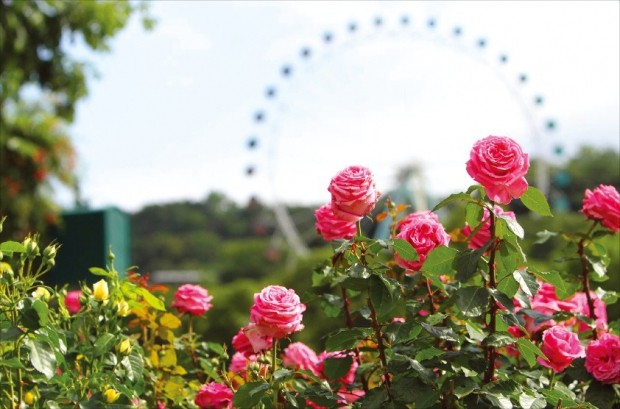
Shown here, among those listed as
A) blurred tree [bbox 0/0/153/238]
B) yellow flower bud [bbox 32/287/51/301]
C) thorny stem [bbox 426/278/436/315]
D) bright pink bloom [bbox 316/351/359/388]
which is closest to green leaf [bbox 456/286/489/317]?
thorny stem [bbox 426/278/436/315]

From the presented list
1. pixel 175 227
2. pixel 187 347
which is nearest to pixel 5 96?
pixel 187 347

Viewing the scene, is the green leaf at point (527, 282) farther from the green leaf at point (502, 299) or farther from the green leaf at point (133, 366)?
the green leaf at point (133, 366)

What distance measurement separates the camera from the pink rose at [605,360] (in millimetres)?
1829

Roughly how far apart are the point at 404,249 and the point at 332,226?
8.9 inches

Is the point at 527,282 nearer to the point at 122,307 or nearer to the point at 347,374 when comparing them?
the point at 347,374

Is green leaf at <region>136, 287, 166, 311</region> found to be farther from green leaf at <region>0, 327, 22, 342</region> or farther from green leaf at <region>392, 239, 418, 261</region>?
green leaf at <region>392, 239, 418, 261</region>

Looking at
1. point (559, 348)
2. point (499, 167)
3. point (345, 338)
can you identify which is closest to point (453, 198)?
point (499, 167)

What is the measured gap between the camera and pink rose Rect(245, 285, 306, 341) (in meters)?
1.62

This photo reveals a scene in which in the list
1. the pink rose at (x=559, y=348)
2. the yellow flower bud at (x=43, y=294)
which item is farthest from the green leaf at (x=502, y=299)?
the yellow flower bud at (x=43, y=294)

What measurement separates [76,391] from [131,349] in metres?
0.13

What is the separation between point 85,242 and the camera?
8.56 m

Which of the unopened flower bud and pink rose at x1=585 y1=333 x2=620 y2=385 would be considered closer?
the unopened flower bud

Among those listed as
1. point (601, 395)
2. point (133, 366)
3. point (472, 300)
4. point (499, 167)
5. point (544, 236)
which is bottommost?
point (601, 395)

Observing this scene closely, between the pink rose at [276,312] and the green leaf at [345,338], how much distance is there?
60mm
